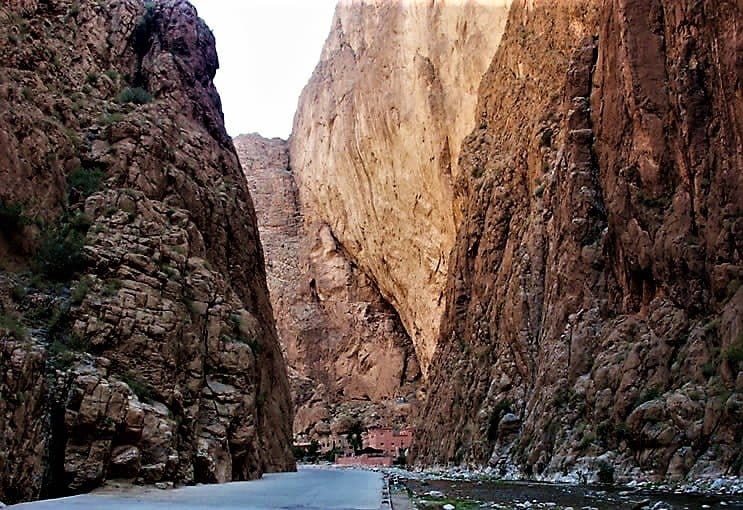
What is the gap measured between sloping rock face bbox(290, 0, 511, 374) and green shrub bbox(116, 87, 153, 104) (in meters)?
28.6

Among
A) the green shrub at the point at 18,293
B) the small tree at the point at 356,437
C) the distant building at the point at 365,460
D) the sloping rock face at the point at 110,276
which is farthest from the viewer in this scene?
A: the small tree at the point at 356,437

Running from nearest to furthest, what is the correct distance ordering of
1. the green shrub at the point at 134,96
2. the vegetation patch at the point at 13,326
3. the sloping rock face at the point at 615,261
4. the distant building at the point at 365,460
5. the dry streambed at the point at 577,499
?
the dry streambed at the point at 577,499
the vegetation patch at the point at 13,326
the sloping rock face at the point at 615,261
the green shrub at the point at 134,96
the distant building at the point at 365,460

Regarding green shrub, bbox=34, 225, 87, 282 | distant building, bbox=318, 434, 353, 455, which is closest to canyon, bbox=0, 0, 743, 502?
green shrub, bbox=34, 225, 87, 282

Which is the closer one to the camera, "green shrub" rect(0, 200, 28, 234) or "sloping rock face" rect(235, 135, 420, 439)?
"green shrub" rect(0, 200, 28, 234)

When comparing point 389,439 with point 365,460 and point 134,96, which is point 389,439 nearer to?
point 365,460

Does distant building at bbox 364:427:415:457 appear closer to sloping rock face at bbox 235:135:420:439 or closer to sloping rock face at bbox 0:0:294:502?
→ sloping rock face at bbox 235:135:420:439

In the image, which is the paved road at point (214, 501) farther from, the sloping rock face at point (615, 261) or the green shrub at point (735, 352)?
the green shrub at point (735, 352)

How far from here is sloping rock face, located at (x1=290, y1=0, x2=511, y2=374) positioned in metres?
53.5

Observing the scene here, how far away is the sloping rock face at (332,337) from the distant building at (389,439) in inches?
113

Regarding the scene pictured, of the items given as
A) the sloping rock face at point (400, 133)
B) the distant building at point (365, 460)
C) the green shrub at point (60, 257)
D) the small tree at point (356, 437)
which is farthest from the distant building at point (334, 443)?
the green shrub at point (60, 257)

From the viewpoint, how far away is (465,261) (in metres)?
42.7

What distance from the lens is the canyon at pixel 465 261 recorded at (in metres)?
15.7

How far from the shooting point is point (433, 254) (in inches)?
2384

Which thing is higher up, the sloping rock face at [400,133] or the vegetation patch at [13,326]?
the sloping rock face at [400,133]
